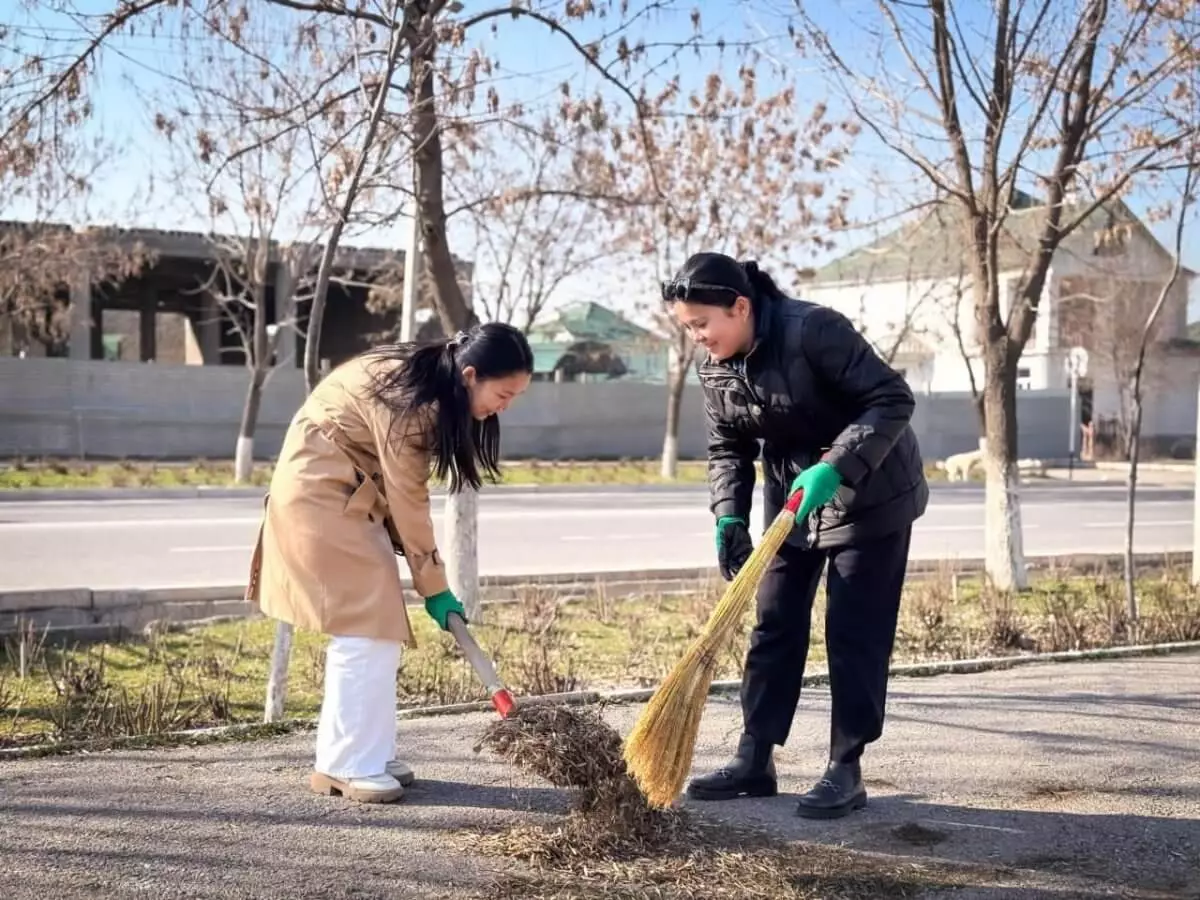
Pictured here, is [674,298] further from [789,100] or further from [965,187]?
[789,100]

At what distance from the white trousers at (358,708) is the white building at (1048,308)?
726cm

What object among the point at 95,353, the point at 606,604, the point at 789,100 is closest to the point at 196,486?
the point at 789,100

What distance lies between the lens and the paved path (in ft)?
11.9

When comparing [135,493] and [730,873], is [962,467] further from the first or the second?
[730,873]

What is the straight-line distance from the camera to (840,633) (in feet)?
14.1

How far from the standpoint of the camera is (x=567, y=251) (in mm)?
22125

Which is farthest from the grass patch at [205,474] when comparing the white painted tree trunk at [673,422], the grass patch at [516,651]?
the grass patch at [516,651]

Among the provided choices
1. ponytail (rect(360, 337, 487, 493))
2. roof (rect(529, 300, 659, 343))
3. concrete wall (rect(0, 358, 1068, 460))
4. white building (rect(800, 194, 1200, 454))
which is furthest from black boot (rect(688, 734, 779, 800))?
concrete wall (rect(0, 358, 1068, 460))

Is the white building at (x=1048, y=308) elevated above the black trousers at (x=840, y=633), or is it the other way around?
the white building at (x=1048, y=308)

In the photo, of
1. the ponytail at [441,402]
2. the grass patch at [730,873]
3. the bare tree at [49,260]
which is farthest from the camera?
the bare tree at [49,260]

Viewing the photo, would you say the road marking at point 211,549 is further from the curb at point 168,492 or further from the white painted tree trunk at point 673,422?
the white painted tree trunk at point 673,422

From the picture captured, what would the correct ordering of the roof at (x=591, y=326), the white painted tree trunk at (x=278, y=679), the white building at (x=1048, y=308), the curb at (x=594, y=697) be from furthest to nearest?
the roof at (x=591, y=326) → the white building at (x=1048, y=308) → the white painted tree trunk at (x=278, y=679) → the curb at (x=594, y=697)

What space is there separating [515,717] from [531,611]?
4.03 metres

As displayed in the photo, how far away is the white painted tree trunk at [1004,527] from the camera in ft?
32.9
